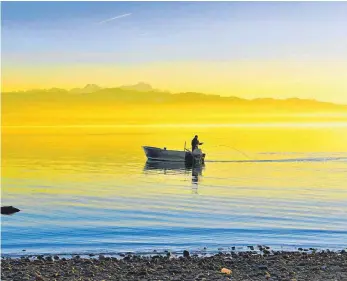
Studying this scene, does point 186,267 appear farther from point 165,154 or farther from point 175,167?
point 165,154

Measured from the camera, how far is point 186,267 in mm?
15930

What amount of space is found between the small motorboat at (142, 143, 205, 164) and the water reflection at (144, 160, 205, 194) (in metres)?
0.49

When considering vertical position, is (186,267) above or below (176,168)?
below

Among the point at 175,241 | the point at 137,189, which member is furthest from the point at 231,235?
the point at 137,189

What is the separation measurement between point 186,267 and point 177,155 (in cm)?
5104

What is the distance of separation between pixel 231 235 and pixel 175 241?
2.79 m

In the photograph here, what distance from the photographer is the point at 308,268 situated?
1580 cm

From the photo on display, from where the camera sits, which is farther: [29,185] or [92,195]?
[29,185]

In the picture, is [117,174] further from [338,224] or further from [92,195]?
[338,224]

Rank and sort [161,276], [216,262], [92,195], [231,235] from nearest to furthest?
[161,276] → [216,262] → [231,235] → [92,195]

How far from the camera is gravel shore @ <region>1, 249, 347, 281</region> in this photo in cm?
1477

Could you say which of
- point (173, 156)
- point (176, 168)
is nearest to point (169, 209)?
point (176, 168)

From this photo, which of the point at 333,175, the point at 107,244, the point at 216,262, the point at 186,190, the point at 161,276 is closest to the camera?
the point at 161,276

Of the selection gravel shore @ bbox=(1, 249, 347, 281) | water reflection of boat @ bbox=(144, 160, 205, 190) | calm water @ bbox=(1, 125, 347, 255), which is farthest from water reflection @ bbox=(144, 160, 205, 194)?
gravel shore @ bbox=(1, 249, 347, 281)
